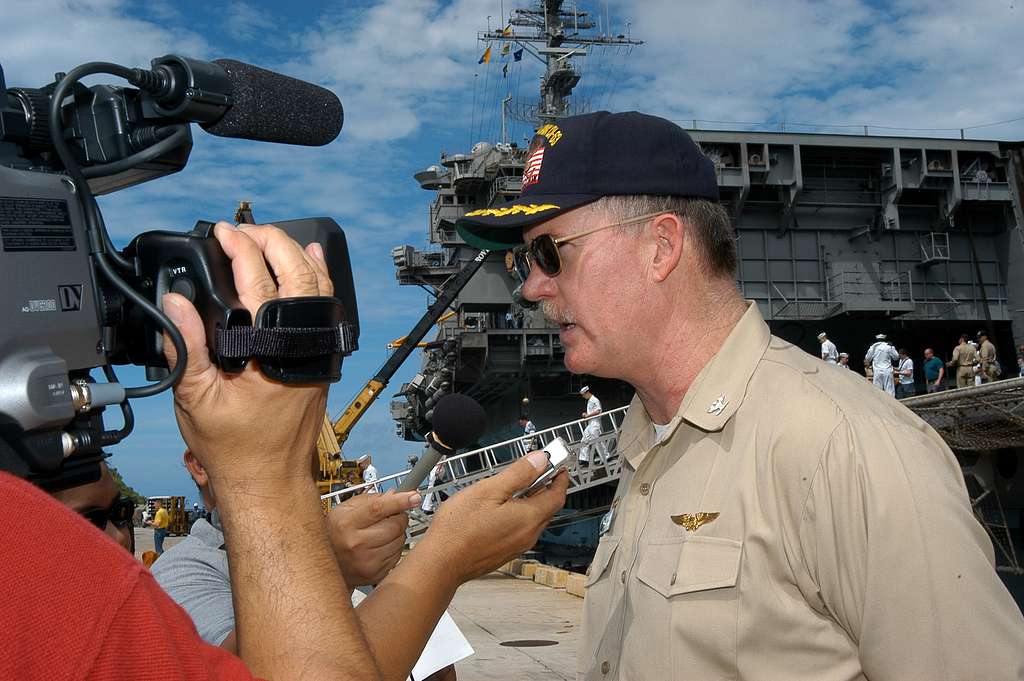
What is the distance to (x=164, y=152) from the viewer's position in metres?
1.42

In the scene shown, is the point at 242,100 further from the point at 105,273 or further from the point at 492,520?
the point at 492,520

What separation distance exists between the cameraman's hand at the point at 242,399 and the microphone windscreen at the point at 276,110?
0.79 ft

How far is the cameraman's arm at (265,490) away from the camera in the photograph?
4.25 feet

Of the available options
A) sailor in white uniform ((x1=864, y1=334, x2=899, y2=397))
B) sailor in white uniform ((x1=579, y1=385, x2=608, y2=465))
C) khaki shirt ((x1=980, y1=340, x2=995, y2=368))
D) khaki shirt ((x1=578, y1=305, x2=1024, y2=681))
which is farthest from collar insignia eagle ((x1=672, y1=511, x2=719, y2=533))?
khaki shirt ((x1=980, y1=340, x2=995, y2=368))

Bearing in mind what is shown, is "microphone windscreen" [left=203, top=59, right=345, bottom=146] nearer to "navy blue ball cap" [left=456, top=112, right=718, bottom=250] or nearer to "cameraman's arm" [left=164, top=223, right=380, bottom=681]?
"cameraman's arm" [left=164, top=223, right=380, bottom=681]

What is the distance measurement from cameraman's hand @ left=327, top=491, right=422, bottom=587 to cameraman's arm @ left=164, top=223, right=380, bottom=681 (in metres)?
0.91

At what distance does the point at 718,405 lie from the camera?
2227 millimetres

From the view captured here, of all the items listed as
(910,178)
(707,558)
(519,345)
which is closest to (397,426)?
(519,345)

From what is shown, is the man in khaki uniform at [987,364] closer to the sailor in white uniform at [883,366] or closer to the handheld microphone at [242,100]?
the sailor in white uniform at [883,366]

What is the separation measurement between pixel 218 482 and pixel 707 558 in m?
1.19

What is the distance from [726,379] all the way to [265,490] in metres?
1.34

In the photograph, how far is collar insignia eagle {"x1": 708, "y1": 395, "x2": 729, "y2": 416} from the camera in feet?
7.25

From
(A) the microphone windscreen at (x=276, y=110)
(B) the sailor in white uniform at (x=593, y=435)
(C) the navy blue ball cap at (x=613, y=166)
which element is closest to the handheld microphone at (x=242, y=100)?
(A) the microphone windscreen at (x=276, y=110)

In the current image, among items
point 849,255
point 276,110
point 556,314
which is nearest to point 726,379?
point 556,314
